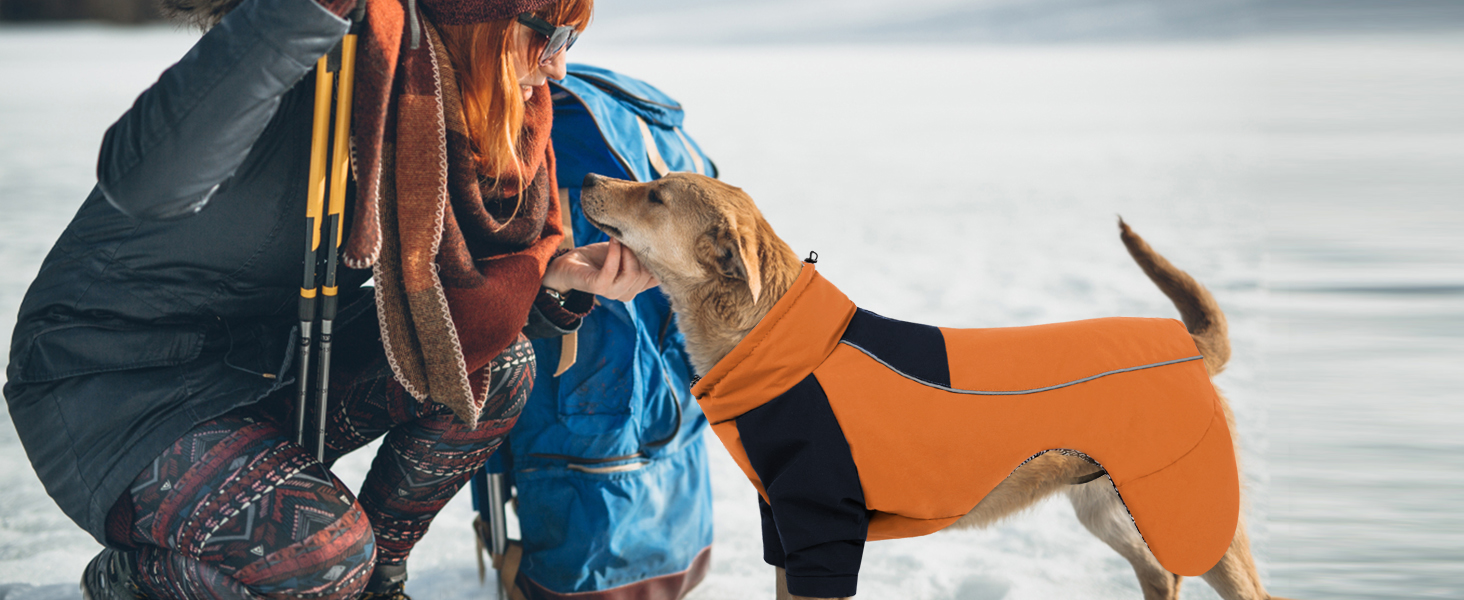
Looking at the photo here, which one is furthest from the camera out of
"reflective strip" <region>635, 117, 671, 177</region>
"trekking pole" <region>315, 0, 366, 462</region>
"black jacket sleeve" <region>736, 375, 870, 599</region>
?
"reflective strip" <region>635, 117, 671, 177</region>

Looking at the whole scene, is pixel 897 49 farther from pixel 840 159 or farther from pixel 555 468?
pixel 555 468

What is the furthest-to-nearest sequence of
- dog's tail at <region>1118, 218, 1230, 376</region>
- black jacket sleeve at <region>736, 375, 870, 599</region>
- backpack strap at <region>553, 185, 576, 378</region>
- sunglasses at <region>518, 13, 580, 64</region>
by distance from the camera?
1. backpack strap at <region>553, 185, 576, 378</region>
2. dog's tail at <region>1118, 218, 1230, 376</region>
3. sunglasses at <region>518, 13, 580, 64</region>
4. black jacket sleeve at <region>736, 375, 870, 599</region>

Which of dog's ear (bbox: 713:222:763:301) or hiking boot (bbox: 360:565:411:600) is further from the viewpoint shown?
hiking boot (bbox: 360:565:411:600)

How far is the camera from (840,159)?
11.0m

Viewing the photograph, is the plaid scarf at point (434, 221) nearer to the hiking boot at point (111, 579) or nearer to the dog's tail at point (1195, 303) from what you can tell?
the hiking boot at point (111, 579)

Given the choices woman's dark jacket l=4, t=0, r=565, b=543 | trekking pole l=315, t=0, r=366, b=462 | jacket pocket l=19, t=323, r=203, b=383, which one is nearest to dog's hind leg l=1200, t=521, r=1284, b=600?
trekking pole l=315, t=0, r=366, b=462

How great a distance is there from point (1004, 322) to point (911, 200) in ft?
13.7

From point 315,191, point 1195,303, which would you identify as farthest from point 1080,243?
point 315,191

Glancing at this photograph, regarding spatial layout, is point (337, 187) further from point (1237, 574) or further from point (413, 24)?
point (1237, 574)

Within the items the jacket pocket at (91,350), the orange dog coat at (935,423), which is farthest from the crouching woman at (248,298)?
the orange dog coat at (935,423)

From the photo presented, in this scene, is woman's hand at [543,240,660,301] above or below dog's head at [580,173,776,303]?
below

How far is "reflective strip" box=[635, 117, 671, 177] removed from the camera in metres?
2.28

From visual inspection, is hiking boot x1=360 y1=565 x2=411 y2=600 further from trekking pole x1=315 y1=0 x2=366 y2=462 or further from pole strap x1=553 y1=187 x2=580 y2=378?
pole strap x1=553 y1=187 x2=580 y2=378

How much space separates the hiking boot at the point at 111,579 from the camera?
175cm
